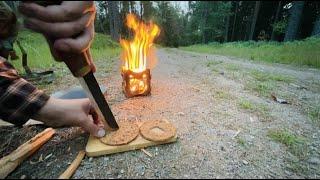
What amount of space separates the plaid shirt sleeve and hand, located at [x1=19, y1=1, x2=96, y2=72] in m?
0.41

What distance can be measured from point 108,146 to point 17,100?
65 cm

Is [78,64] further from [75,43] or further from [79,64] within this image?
[75,43]

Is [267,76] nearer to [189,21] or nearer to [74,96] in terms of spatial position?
[74,96]

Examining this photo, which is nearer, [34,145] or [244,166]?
[244,166]

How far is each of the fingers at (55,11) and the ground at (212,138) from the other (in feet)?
3.05

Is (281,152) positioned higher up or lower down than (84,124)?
lower down

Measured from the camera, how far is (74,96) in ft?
8.29

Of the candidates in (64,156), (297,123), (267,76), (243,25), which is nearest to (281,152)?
(297,123)

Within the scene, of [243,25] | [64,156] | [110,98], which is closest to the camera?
[64,156]

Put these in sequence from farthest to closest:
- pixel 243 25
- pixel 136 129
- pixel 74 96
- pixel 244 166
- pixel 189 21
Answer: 1. pixel 189 21
2. pixel 243 25
3. pixel 74 96
4. pixel 136 129
5. pixel 244 166

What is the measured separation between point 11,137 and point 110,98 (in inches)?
47.2

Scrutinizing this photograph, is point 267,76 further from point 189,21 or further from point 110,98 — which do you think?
point 189,21

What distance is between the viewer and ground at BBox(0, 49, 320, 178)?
4.86 ft

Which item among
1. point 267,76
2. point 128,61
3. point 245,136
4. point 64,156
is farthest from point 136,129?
point 267,76
